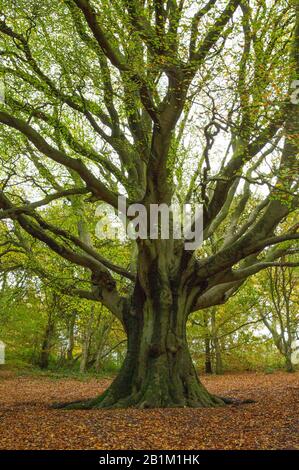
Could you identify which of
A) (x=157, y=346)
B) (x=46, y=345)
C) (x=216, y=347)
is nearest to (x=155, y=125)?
(x=157, y=346)

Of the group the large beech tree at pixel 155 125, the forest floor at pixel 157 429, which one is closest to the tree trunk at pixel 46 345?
the large beech tree at pixel 155 125

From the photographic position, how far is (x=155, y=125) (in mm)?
8047

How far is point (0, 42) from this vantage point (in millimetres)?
10188

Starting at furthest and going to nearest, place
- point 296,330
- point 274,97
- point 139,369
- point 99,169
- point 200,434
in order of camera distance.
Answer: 1. point 296,330
2. point 99,169
3. point 139,369
4. point 274,97
5. point 200,434

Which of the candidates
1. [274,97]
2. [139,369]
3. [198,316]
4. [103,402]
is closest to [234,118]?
[274,97]

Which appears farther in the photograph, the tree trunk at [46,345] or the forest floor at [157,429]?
the tree trunk at [46,345]

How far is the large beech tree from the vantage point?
298 inches

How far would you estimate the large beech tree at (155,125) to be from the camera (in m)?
7.57

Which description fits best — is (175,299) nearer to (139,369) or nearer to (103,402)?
(139,369)

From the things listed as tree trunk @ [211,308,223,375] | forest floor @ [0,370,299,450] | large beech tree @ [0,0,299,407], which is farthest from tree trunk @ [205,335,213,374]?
forest floor @ [0,370,299,450]

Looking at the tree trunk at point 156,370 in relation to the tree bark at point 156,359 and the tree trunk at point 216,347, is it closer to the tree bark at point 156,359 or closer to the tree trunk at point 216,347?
the tree bark at point 156,359

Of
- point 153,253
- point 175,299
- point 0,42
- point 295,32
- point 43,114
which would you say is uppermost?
point 0,42

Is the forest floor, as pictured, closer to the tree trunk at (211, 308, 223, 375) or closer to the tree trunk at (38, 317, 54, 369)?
the tree trunk at (211, 308, 223, 375)

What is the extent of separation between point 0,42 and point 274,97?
250 inches
